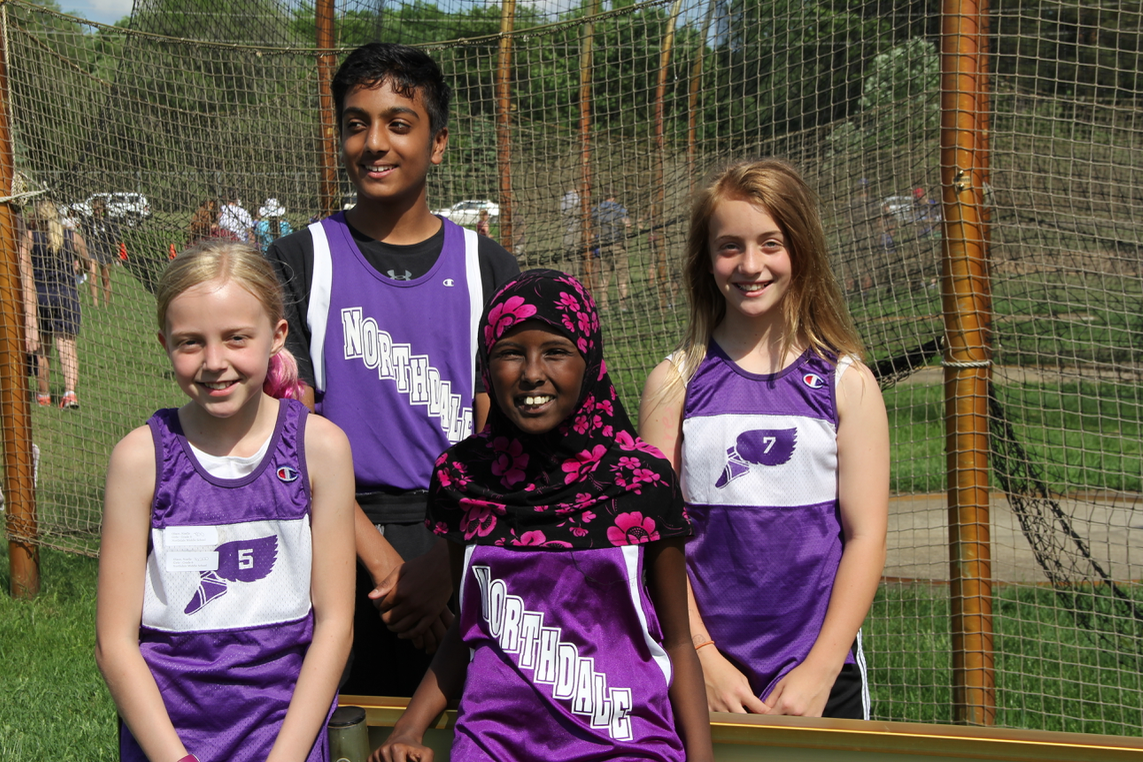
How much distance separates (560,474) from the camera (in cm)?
190

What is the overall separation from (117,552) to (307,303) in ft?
2.49

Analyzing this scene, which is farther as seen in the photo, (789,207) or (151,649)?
(789,207)

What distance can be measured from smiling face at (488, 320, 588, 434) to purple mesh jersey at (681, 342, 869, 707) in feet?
1.78

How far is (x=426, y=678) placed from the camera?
6.44ft

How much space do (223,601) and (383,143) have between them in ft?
3.92

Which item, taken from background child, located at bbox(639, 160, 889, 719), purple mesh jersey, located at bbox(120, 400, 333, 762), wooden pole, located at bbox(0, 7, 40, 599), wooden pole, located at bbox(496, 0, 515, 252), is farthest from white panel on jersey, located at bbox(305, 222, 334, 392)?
wooden pole, located at bbox(0, 7, 40, 599)

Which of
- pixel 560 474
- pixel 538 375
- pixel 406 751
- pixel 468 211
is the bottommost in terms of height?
pixel 406 751

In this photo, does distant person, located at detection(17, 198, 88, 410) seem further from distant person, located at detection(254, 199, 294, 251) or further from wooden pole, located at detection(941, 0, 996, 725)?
wooden pole, located at detection(941, 0, 996, 725)

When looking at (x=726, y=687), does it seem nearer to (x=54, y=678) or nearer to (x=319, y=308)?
(x=319, y=308)

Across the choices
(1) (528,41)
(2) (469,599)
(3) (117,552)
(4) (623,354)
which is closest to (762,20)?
(1) (528,41)

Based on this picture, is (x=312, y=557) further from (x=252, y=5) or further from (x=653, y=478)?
(x=252, y=5)

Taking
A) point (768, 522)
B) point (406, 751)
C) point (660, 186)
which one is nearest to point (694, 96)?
point (660, 186)

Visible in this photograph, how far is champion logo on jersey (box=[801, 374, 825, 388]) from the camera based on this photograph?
7.49 ft

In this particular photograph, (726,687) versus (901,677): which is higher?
(726,687)
